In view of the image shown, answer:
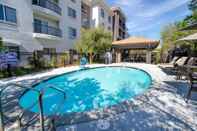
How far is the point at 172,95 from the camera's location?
17.8 feet

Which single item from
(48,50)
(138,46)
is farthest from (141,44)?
(48,50)

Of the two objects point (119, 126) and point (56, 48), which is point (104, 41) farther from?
point (119, 126)

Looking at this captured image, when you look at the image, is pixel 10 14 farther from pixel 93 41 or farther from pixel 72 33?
pixel 72 33

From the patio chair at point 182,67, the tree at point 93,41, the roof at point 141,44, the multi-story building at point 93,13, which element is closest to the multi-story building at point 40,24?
the multi-story building at point 93,13

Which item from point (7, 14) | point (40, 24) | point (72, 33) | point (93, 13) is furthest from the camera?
point (93, 13)

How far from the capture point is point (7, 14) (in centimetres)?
1311

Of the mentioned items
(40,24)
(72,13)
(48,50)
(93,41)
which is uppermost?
(72,13)

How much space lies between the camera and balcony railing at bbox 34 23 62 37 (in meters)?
16.7

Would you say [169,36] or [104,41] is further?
[169,36]

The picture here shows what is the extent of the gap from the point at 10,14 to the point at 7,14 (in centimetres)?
36

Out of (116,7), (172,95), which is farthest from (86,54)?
(116,7)

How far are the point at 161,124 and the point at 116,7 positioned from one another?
37880 mm

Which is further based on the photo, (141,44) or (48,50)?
(141,44)

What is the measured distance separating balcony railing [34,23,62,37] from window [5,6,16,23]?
9.34ft
